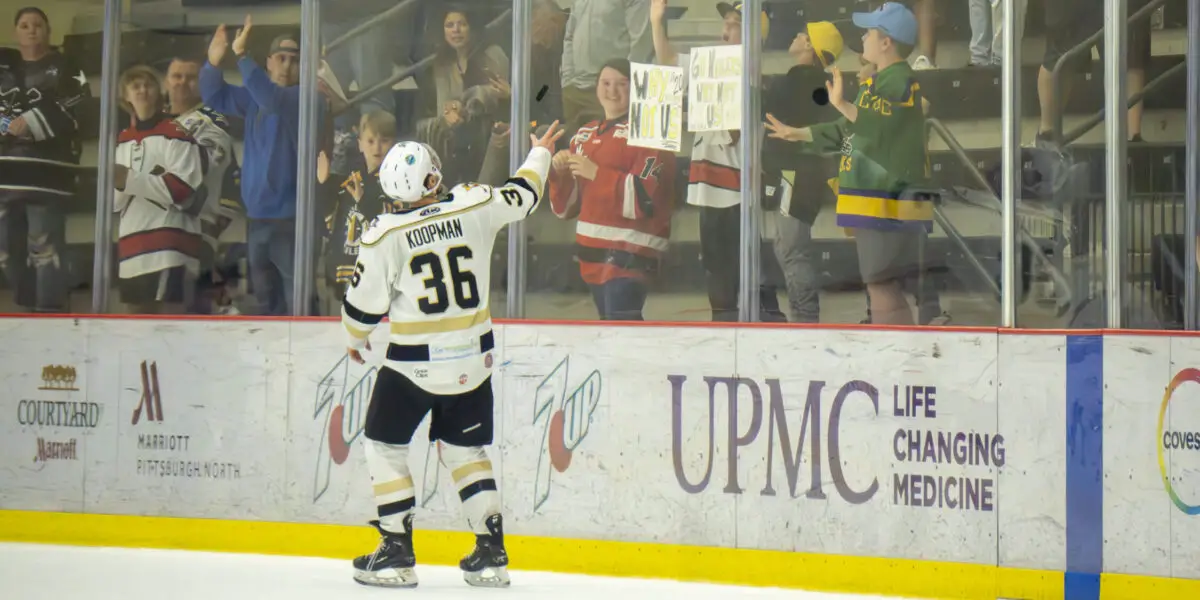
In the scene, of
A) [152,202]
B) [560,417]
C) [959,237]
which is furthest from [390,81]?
[959,237]

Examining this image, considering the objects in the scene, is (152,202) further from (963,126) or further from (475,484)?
(963,126)

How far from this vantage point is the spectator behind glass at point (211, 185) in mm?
7344

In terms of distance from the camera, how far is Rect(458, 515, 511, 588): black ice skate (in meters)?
5.46

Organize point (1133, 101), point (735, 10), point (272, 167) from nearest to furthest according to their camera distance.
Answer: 1. point (1133, 101)
2. point (735, 10)
3. point (272, 167)

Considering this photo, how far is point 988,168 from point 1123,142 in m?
0.54

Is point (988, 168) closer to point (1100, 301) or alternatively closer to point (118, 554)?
point (1100, 301)

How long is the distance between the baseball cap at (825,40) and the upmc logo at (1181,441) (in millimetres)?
2040

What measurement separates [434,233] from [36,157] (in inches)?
130

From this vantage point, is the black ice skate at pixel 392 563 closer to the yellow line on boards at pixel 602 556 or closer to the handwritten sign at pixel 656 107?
the yellow line on boards at pixel 602 556

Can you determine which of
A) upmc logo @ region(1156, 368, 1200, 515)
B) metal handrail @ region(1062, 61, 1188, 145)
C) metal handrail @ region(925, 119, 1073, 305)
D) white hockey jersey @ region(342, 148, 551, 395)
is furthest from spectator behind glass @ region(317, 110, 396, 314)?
upmc logo @ region(1156, 368, 1200, 515)

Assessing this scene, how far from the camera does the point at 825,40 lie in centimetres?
642

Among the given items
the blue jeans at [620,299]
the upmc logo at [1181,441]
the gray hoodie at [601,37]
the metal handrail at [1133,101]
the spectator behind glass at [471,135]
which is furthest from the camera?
the spectator behind glass at [471,135]

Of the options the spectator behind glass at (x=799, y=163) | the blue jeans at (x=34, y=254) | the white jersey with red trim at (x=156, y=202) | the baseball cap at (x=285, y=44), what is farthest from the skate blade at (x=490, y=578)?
the blue jeans at (x=34, y=254)

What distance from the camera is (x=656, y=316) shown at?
6.51 metres
